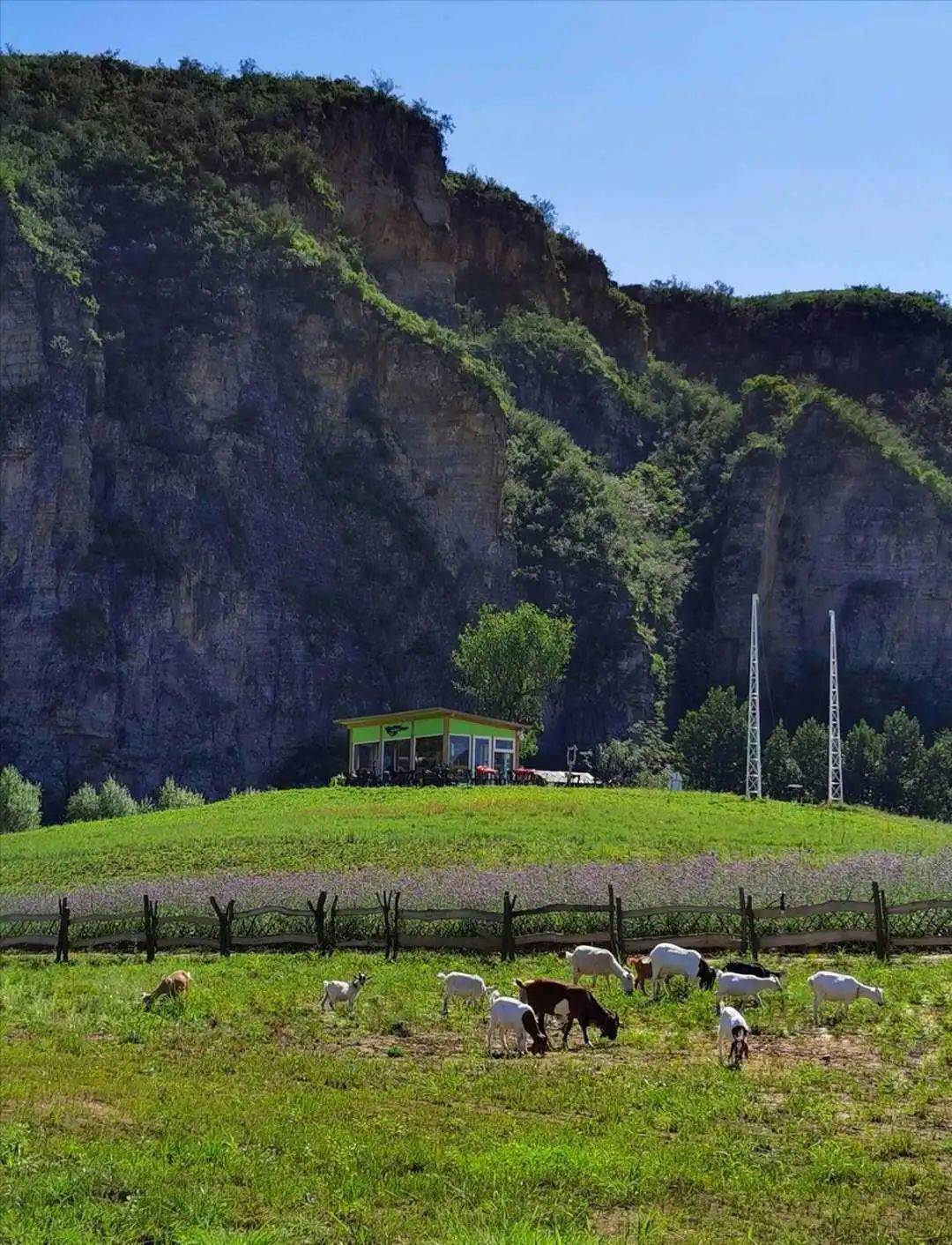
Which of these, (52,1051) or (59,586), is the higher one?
(59,586)

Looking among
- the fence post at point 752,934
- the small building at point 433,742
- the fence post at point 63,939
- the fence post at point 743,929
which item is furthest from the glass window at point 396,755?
the fence post at point 752,934

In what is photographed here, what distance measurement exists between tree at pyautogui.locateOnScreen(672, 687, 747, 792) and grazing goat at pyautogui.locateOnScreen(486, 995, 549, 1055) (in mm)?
93965

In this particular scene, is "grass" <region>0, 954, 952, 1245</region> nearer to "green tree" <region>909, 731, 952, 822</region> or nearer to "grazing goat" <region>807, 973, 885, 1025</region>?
"grazing goat" <region>807, 973, 885, 1025</region>

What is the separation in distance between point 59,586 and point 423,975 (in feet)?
273

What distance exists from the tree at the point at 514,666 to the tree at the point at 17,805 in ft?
90.5

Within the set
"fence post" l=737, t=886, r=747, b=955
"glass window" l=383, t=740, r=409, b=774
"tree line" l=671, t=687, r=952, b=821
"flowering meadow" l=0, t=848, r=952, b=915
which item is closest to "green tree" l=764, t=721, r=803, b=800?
"tree line" l=671, t=687, r=952, b=821

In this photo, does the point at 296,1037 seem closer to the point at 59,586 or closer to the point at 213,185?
the point at 59,586

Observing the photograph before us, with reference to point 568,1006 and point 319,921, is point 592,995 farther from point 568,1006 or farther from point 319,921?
point 319,921

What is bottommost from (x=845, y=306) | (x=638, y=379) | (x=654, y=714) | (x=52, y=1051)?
(x=52, y=1051)

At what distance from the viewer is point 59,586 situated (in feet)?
349

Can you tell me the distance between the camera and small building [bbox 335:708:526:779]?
247 ft

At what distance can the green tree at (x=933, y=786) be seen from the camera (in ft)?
367

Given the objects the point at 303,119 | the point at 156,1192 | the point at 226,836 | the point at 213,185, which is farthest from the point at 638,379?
the point at 156,1192

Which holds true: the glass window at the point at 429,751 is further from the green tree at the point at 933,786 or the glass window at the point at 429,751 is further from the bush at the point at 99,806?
the green tree at the point at 933,786
